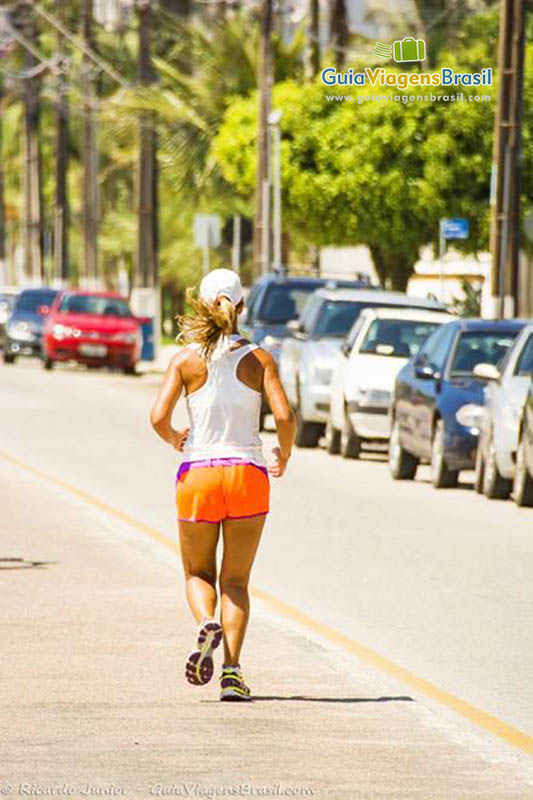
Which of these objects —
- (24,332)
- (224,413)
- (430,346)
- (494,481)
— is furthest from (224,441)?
(24,332)

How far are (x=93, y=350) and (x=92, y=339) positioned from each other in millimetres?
228

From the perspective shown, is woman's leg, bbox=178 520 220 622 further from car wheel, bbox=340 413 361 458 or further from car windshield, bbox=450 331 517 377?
car wheel, bbox=340 413 361 458

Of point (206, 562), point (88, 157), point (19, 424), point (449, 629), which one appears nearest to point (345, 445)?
point (19, 424)

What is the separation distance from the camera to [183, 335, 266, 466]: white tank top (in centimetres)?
1070

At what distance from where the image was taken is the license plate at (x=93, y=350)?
49875 millimetres

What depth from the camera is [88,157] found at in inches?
2694

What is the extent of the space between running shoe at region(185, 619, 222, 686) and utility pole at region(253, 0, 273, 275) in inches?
1482

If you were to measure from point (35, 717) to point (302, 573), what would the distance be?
6.31 m

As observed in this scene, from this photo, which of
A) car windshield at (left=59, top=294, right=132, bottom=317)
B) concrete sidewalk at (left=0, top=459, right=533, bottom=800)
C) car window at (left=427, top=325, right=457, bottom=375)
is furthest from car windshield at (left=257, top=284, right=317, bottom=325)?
concrete sidewalk at (left=0, top=459, right=533, bottom=800)

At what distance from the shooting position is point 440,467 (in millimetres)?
23875

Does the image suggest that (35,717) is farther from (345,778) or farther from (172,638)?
(172,638)

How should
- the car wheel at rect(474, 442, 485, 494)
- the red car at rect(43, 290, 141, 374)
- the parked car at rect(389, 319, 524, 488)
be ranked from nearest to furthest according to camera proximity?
1. the car wheel at rect(474, 442, 485, 494)
2. the parked car at rect(389, 319, 524, 488)
3. the red car at rect(43, 290, 141, 374)

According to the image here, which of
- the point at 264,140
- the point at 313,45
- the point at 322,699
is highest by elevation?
the point at 313,45

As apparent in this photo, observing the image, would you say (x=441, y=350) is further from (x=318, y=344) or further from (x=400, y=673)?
(x=400, y=673)
